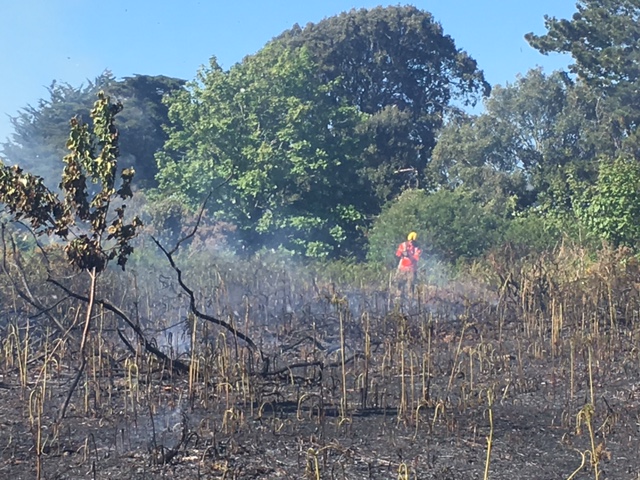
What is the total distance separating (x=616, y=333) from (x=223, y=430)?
6.72 m

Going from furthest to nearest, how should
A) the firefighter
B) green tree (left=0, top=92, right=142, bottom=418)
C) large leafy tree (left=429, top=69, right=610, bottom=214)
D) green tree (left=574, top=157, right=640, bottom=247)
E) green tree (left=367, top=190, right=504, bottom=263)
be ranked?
large leafy tree (left=429, top=69, right=610, bottom=214)
green tree (left=367, top=190, right=504, bottom=263)
green tree (left=574, top=157, right=640, bottom=247)
the firefighter
green tree (left=0, top=92, right=142, bottom=418)

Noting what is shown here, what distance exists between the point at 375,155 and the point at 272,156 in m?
13.0

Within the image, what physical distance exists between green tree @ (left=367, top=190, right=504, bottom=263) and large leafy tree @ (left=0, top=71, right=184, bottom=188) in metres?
12.3

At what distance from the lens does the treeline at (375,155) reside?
2592 centimetres

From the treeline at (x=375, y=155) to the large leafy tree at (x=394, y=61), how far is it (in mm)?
2779

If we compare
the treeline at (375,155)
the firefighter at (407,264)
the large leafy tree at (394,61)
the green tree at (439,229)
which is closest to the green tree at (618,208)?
the treeline at (375,155)

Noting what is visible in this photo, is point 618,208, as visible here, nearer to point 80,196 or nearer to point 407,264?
point 407,264

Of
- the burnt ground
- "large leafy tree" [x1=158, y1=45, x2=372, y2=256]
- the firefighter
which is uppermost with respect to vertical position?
"large leafy tree" [x1=158, y1=45, x2=372, y2=256]

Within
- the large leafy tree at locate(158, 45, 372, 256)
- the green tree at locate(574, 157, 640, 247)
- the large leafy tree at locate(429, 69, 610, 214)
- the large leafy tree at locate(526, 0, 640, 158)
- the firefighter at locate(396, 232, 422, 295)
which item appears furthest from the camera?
the large leafy tree at locate(429, 69, 610, 214)

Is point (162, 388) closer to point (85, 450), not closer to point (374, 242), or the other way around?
point (85, 450)

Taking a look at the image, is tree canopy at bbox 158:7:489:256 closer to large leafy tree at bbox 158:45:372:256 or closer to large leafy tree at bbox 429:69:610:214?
large leafy tree at bbox 158:45:372:256

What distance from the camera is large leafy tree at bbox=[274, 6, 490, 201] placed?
5009 centimetres

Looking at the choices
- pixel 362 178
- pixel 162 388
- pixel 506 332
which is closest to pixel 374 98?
pixel 362 178

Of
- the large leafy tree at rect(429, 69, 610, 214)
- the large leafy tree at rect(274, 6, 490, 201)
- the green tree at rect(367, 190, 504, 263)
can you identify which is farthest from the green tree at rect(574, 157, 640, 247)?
the large leafy tree at rect(274, 6, 490, 201)
